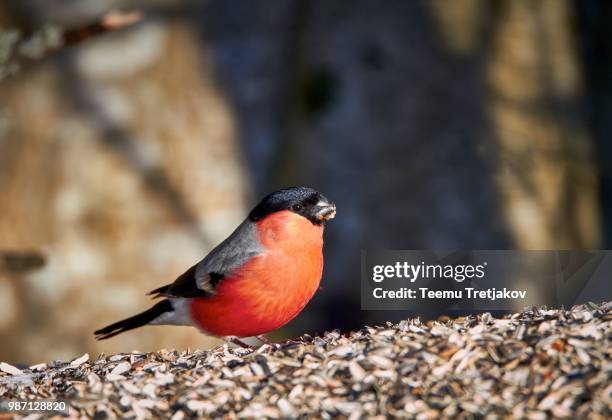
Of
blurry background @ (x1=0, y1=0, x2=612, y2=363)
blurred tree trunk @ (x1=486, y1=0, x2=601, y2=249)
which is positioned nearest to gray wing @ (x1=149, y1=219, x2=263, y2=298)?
blurry background @ (x1=0, y1=0, x2=612, y2=363)

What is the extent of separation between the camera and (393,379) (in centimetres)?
305

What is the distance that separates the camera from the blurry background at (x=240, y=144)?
6109 millimetres

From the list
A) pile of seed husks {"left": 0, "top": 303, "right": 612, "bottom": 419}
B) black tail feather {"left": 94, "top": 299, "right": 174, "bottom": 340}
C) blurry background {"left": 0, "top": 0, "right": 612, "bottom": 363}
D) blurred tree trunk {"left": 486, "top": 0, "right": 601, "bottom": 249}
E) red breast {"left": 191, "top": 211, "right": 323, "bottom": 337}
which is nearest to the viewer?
pile of seed husks {"left": 0, "top": 303, "right": 612, "bottom": 419}

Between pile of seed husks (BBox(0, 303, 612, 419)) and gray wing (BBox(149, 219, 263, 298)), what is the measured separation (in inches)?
25.5

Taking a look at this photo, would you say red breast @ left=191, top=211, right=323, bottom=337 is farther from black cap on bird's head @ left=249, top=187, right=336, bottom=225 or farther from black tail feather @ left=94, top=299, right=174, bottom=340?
black tail feather @ left=94, top=299, right=174, bottom=340

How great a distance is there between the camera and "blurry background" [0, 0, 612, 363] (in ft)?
20.0

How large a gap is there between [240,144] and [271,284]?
2.46 m

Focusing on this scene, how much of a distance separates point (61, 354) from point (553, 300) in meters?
3.60

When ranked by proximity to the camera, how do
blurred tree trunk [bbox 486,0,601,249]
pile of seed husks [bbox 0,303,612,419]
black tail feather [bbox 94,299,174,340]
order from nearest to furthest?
pile of seed husks [bbox 0,303,612,419], black tail feather [bbox 94,299,174,340], blurred tree trunk [bbox 486,0,601,249]

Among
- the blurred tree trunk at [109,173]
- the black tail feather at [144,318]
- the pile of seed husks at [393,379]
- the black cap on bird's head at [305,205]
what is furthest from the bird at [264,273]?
the blurred tree trunk at [109,173]

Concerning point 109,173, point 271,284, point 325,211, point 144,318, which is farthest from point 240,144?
point 271,284

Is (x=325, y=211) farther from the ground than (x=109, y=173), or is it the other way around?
(x=109, y=173)

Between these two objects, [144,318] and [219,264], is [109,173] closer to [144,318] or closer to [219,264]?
[144,318]

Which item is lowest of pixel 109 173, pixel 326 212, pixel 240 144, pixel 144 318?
pixel 144 318
